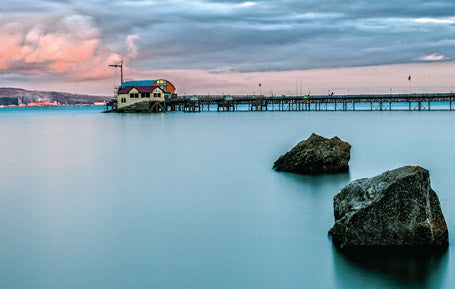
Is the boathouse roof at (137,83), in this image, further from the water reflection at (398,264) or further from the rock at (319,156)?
the water reflection at (398,264)

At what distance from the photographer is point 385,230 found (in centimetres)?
1039

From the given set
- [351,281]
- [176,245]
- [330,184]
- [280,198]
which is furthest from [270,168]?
[351,281]

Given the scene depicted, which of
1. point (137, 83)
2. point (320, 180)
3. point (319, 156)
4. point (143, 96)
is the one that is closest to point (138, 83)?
point (137, 83)

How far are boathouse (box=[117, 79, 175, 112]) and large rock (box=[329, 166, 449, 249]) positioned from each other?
92.2m

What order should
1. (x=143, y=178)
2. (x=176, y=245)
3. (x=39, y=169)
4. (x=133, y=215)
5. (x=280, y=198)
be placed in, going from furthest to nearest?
(x=39, y=169) → (x=143, y=178) → (x=280, y=198) → (x=133, y=215) → (x=176, y=245)

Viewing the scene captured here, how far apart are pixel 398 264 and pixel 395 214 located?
991 millimetres

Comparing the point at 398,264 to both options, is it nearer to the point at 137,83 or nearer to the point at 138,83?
the point at 138,83

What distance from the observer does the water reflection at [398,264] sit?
9398mm

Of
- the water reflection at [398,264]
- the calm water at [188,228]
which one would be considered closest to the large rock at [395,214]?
the water reflection at [398,264]

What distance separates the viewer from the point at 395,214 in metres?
10.2

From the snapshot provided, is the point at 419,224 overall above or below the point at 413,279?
above

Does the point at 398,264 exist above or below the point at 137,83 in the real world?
below

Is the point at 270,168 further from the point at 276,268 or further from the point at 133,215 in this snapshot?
the point at 276,268

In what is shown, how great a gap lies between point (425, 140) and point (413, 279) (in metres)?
32.6
